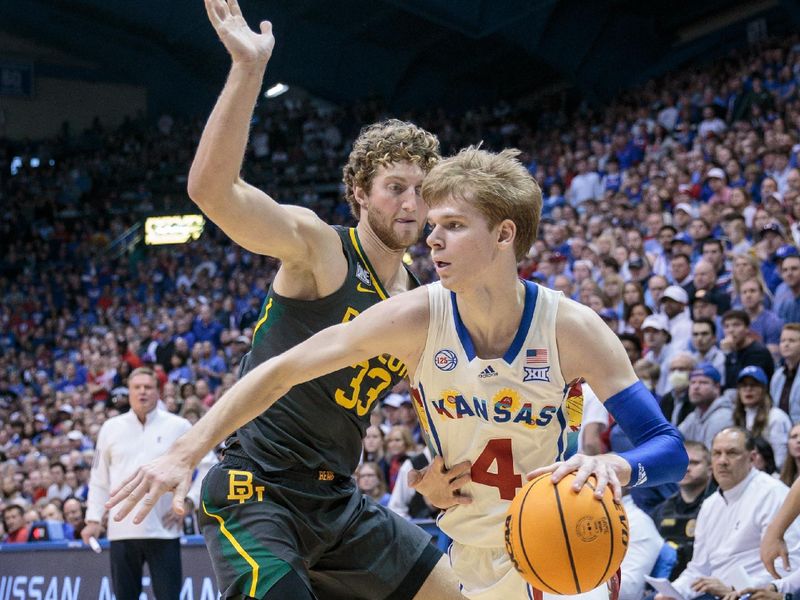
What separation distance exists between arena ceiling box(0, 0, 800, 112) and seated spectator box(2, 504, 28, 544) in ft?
45.0

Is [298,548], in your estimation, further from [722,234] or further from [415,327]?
[722,234]

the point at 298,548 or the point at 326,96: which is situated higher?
the point at 326,96

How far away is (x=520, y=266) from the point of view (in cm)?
1481

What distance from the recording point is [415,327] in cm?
364

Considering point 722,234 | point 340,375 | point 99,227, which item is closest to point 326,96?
point 99,227

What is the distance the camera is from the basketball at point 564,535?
3.02 m

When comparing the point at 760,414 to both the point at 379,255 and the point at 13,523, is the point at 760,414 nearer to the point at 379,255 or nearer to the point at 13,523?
the point at 379,255

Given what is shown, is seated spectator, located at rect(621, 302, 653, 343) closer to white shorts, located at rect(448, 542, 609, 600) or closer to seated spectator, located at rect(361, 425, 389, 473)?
seated spectator, located at rect(361, 425, 389, 473)

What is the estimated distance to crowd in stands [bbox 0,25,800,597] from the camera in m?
9.13

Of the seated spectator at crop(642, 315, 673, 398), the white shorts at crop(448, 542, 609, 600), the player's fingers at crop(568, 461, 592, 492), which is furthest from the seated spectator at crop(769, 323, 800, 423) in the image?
the player's fingers at crop(568, 461, 592, 492)

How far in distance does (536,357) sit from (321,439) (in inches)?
43.8

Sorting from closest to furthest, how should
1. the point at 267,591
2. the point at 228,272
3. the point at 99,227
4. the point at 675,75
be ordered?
the point at 267,591, the point at 675,75, the point at 228,272, the point at 99,227

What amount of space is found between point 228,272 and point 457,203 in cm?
2089

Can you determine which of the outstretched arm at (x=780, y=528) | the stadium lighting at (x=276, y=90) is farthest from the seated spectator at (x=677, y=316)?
the stadium lighting at (x=276, y=90)
